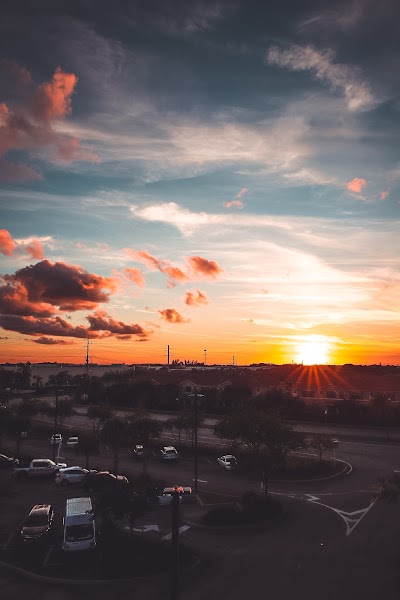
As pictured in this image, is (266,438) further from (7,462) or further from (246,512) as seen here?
(7,462)

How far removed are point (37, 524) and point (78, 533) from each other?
366 cm

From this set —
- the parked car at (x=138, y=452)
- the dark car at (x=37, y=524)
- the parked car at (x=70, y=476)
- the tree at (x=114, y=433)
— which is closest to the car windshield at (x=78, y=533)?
the dark car at (x=37, y=524)

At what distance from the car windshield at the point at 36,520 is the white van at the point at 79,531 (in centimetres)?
199

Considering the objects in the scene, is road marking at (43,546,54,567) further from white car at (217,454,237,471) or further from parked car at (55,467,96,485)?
white car at (217,454,237,471)

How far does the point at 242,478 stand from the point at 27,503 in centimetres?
1837

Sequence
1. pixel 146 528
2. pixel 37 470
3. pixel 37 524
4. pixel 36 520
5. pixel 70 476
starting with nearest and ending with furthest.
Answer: pixel 37 524, pixel 36 520, pixel 146 528, pixel 70 476, pixel 37 470

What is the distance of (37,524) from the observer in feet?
85.9

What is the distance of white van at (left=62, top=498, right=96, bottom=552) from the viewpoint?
77.7 ft

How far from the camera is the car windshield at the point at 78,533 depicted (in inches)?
941

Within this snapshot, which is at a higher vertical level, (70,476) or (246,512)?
(70,476)

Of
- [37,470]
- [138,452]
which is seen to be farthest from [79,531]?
[138,452]

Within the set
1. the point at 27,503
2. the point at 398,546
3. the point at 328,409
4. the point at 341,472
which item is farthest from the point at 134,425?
the point at 328,409

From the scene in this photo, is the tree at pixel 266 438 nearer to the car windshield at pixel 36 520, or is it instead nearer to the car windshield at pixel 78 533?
the car windshield at pixel 78 533

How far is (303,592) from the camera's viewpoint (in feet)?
64.4
